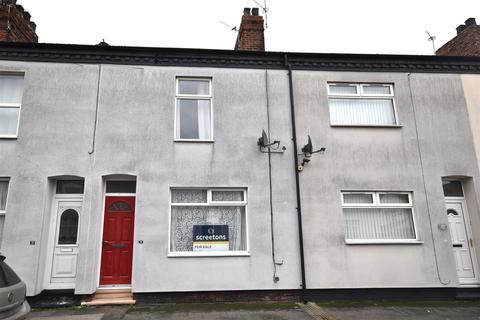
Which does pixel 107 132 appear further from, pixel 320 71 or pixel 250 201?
pixel 320 71

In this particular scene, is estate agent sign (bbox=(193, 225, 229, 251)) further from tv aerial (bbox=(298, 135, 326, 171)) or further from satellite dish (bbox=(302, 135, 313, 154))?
satellite dish (bbox=(302, 135, 313, 154))

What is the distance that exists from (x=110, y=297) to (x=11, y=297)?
4090 mm

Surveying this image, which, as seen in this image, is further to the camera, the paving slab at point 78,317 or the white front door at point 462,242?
the white front door at point 462,242

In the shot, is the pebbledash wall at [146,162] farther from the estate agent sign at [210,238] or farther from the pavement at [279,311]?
the pavement at [279,311]

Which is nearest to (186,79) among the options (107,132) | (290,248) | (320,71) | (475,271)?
(107,132)

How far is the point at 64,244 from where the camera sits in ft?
27.0

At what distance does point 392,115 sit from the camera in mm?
9508

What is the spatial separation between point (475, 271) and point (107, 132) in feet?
32.3

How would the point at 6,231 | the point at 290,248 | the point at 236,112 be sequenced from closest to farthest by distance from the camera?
the point at 6,231 < the point at 290,248 < the point at 236,112

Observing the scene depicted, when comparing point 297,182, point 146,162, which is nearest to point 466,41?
point 297,182

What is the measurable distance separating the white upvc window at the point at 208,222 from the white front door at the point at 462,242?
17.8 feet

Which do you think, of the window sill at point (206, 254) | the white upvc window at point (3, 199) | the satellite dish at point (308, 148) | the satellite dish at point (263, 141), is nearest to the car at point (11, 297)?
the window sill at point (206, 254)

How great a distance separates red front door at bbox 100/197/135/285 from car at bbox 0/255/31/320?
3771mm

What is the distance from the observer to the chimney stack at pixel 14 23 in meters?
9.25
